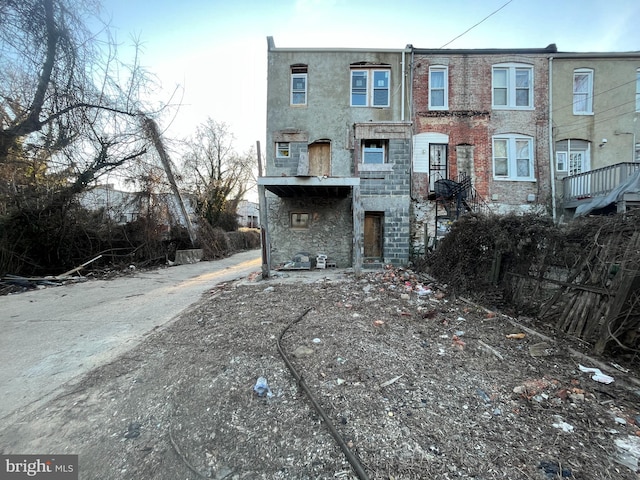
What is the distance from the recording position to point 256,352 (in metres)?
3.34

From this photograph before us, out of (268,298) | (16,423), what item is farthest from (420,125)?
(16,423)

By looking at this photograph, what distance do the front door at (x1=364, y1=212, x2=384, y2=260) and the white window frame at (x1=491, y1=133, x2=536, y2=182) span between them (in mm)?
4877

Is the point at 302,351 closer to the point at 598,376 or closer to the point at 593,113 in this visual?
the point at 598,376

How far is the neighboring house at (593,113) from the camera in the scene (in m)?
11.0

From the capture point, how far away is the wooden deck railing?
9078mm

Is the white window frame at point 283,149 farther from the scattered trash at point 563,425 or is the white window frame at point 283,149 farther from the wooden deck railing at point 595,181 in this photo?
the wooden deck railing at point 595,181

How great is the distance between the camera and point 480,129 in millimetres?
10906

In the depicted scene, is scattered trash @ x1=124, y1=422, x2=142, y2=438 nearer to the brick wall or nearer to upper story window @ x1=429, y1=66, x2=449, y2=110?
the brick wall

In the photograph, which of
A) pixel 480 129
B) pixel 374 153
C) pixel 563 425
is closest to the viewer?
pixel 563 425

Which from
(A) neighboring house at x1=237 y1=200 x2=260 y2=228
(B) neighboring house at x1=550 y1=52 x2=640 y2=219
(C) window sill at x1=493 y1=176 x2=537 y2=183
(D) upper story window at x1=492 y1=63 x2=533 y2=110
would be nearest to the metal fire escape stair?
(C) window sill at x1=493 y1=176 x2=537 y2=183

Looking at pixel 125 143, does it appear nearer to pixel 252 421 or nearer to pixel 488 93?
pixel 252 421

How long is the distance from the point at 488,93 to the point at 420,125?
2961 millimetres

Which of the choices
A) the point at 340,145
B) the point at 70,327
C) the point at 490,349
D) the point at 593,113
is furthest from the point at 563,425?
the point at 593,113

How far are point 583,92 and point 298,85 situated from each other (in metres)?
11.2
